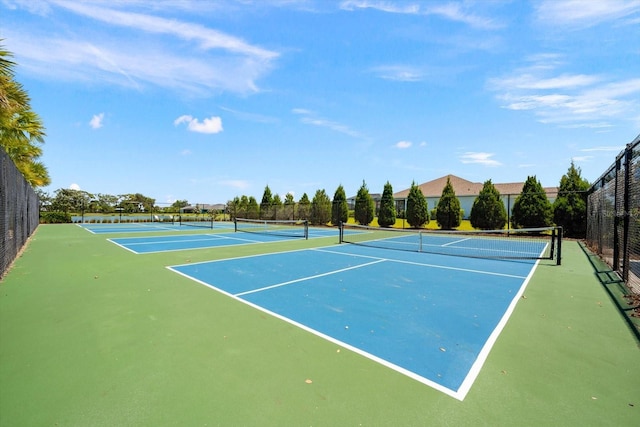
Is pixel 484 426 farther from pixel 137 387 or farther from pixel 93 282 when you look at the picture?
pixel 93 282

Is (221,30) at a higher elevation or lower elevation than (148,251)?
higher

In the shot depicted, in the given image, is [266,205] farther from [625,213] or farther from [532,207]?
[625,213]

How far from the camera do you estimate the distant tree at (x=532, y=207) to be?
16.8 m

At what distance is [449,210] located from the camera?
2069 cm

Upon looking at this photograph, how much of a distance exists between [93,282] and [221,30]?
824 cm

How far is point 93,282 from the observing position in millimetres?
6191

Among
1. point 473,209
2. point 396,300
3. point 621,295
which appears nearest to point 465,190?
point 473,209

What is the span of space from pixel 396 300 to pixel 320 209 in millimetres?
22374

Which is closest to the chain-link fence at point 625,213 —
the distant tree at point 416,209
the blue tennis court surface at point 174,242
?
the blue tennis court surface at point 174,242

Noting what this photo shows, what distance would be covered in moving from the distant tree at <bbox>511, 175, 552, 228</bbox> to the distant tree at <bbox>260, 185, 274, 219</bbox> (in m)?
22.1

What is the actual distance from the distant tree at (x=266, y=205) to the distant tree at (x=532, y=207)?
72.6 feet

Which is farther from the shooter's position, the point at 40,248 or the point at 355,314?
the point at 40,248

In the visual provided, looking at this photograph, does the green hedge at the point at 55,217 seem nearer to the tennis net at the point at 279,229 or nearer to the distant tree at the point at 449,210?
the tennis net at the point at 279,229

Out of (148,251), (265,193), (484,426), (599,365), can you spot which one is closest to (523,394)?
(484,426)
